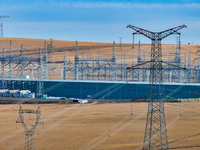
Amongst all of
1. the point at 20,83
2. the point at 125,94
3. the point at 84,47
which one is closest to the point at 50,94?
the point at 20,83

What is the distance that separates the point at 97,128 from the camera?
26438mm

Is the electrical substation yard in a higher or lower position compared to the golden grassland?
lower

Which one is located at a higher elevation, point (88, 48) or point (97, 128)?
point (88, 48)

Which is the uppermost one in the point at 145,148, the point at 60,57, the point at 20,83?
the point at 60,57

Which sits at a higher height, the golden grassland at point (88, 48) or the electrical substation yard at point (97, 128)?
the golden grassland at point (88, 48)

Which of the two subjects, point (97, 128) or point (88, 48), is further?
point (88, 48)

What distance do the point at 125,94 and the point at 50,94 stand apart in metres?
9.54

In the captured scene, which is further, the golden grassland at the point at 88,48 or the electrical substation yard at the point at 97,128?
the golden grassland at the point at 88,48

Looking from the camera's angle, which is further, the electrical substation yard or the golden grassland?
the golden grassland

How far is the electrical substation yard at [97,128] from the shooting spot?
2214cm

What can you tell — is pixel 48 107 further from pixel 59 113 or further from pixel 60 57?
pixel 60 57

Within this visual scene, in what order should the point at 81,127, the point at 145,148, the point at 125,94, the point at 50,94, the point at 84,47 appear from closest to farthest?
the point at 145,148
the point at 81,127
the point at 125,94
the point at 50,94
the point at 84,47

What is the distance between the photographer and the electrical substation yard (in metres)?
22.1

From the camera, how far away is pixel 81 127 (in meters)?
26.8
